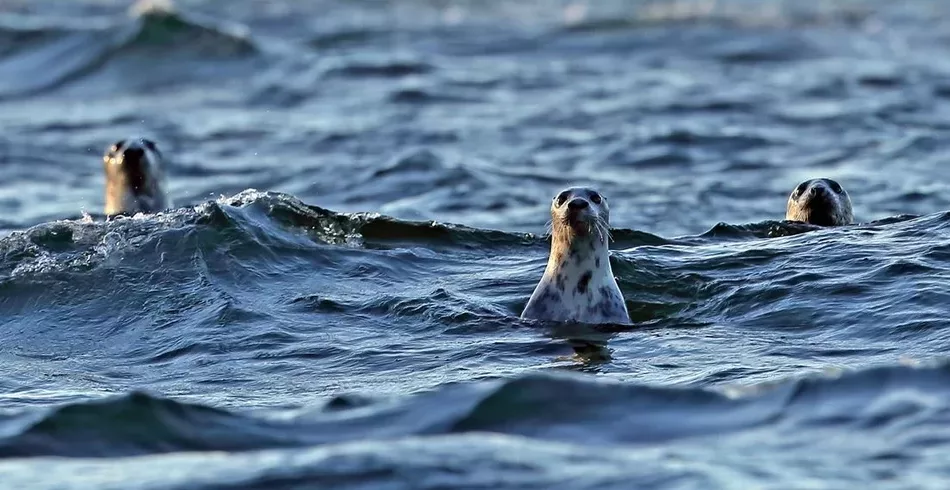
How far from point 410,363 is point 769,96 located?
42.0 ft

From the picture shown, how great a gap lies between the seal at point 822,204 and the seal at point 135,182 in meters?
4.83

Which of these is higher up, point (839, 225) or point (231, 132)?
point (231, 132)

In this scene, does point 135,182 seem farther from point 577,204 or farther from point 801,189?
point 801,189

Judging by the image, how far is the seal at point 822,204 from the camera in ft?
41.1

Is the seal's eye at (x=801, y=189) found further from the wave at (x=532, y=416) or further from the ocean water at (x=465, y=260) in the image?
the wave at (x=532, y=416)

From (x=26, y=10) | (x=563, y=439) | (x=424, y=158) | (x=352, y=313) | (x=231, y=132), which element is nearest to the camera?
(x=563, y=439)

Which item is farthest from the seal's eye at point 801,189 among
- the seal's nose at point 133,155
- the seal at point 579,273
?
the seal's nose at point 133,155

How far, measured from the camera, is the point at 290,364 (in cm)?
938

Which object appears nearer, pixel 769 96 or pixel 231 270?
pixel 231 270

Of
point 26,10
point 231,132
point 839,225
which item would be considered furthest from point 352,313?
point 26,10

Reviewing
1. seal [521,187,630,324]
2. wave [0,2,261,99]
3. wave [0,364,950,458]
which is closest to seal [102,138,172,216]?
seal [521,187,630,324]

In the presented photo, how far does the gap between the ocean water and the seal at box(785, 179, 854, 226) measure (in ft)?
0.66

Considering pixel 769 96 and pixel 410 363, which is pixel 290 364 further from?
pixel 769 96

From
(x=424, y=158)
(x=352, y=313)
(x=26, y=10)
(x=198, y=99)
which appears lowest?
(x=352, y=313)
